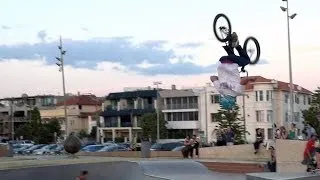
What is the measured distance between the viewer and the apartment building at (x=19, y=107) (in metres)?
119

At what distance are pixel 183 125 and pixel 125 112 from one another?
13.9 metres

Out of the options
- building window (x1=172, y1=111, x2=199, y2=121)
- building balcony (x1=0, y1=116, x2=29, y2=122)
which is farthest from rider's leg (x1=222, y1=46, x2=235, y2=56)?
building balcony (x1=0, y1=116, x2=29, y2=122)

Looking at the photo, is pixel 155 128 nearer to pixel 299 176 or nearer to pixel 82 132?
pixel 82 132

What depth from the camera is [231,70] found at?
27.6 meters

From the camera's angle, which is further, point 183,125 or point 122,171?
point 183,125

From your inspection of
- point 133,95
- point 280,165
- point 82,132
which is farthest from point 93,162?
point 82,132

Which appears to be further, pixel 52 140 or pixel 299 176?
pixel 52 140

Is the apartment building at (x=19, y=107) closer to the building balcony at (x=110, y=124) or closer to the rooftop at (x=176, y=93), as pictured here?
the building balcony at (x=110, y=124)

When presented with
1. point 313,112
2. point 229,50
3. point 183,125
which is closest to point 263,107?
point 183,125

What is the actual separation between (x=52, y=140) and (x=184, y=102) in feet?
71.3

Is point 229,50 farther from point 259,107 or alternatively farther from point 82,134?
point 82,134

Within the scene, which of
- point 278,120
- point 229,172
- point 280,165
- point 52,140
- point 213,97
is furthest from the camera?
point 52,140

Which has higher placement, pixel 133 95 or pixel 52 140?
pixel 133 95

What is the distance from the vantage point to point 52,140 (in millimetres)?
92375
